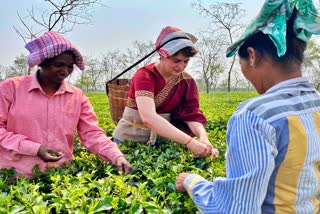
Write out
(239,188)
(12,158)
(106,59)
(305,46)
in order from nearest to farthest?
(239,188)
(305,46)
(12,158)
(106,59)

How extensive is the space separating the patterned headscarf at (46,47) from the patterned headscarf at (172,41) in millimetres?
734

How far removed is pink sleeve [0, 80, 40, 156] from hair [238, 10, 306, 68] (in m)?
1.38

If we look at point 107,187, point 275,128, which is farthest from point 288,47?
point 107,187

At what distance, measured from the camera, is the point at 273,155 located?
1215mm

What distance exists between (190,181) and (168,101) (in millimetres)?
1364

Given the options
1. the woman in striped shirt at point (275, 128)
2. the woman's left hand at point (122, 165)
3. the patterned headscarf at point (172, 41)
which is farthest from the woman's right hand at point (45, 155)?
the patterned headscarf at point (172, 41)

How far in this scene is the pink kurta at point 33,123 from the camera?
7.09 feet

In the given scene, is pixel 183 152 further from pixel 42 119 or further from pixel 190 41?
pixel 42 119

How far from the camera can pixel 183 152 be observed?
2771mm

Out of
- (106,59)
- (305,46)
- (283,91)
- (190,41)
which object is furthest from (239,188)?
(106,59)

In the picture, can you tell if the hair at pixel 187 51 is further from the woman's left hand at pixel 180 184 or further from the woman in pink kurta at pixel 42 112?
the woman's left hand at pixel 180 184

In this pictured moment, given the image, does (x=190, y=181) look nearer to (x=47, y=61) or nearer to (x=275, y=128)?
(x=275, y=128)

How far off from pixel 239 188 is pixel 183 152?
1.53 metres

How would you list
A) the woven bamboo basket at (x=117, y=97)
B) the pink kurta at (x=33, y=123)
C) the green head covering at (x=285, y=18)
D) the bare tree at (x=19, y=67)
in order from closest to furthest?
the green head covering at (x=285, y=18) < the pink kurta at (x=33, y=123) < the woven bamboo basket at (x=117, y=97) < the bare tree at (x=19, y=67)
